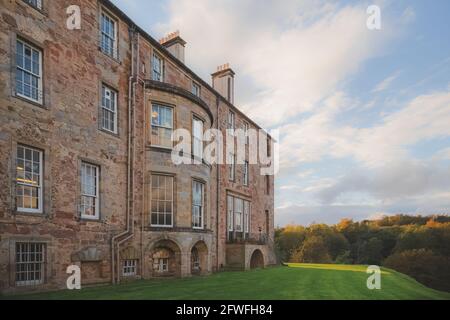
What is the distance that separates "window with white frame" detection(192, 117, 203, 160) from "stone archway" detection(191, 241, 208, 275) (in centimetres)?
472

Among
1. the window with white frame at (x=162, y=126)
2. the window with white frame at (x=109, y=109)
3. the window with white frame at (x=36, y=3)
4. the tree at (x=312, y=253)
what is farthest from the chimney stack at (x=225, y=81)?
the tree at (x=312, y=253)

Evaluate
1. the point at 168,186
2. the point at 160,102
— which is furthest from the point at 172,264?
the point at 160,102

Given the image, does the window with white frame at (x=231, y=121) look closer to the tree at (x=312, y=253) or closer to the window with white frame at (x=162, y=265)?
the window with white frame at (x=162, y=265)

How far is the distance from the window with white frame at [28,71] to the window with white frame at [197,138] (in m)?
8.27

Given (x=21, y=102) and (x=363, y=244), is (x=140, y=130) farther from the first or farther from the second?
(x=363, y=244)

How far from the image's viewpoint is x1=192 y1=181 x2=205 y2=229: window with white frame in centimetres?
1862

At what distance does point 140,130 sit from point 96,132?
2607 mm

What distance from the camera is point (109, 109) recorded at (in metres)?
15.5

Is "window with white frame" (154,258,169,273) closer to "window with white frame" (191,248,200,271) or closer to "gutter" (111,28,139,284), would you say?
"gutter" (111,28,139,284)

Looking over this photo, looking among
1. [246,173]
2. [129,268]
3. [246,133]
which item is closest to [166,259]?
[129,268]

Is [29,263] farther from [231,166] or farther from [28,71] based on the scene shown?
[231,166]

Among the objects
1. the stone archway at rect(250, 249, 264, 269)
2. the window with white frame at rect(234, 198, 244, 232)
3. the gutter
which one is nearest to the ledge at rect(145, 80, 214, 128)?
the gutter

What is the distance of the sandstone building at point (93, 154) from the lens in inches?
443

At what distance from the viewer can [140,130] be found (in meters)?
16.8
